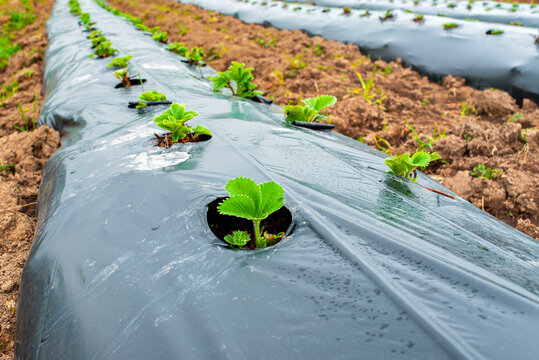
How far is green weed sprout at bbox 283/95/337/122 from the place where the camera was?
5.96 feet

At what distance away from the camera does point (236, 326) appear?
0.70m

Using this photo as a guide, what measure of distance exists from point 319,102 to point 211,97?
0.77m

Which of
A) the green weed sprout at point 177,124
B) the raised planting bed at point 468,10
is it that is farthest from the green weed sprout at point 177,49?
the raised planting bed at point 468,10

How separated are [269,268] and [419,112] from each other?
2970mm

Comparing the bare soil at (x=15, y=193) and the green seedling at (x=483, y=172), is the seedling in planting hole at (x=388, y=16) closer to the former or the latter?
the green seedling at (x=483, y=172)

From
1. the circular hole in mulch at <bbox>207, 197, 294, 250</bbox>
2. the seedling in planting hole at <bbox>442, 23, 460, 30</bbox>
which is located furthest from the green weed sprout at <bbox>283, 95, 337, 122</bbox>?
the seedling in planting hole at <bbox>442, 23, 460, 30</bbox>

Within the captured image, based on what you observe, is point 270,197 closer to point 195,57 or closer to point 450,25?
point 195,57

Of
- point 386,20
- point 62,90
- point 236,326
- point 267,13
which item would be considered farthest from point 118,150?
point 267,13

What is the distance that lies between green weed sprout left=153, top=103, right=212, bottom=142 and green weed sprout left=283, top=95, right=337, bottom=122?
609mm

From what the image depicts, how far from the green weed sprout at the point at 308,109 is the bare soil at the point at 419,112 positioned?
2.74 ft

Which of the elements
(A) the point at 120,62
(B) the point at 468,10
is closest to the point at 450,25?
(A) the point at 120,62

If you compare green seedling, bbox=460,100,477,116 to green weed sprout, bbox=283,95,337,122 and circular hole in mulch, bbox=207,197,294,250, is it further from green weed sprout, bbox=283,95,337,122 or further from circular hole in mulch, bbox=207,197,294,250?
circular hole in mulch, bbox=207,197,294,250

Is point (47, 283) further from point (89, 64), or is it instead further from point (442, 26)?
point (442, 26)

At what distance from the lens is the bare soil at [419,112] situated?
196 cm
